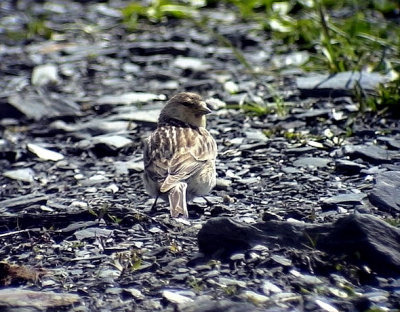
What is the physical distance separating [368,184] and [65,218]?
1929mm

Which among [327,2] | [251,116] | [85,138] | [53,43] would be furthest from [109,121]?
[327,2]

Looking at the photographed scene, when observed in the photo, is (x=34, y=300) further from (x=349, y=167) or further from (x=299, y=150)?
(x=299, y=150)

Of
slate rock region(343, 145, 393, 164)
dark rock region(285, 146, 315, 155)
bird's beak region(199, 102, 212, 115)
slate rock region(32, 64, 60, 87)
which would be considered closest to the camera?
slate rock region(343, 145, 393, 164)

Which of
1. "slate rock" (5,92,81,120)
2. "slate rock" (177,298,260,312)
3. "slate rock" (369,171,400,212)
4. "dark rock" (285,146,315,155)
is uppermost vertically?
"slate rock" (177,298,260,312)

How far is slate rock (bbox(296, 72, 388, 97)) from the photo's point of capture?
27.9 ft

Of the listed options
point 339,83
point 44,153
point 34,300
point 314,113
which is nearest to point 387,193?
point 314,113

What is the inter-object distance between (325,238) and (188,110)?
8.84 ft

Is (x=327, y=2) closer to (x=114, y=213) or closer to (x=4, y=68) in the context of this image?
(x=4, y=68)

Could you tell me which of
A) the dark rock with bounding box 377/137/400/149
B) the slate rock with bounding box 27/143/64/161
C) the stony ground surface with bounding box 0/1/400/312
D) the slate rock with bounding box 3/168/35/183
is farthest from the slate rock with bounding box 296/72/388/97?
the slate rock with bounding box 3/168/35/183

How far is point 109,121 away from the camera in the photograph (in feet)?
28.6

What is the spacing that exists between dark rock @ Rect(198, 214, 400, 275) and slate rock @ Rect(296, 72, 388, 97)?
326cm

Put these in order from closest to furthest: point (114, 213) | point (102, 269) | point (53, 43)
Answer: point (102, 269)
point (114, 213)
point (53, 43)

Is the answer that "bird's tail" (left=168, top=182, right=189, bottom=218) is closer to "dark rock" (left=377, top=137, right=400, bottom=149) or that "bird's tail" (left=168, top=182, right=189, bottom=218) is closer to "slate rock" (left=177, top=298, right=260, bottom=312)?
"slate rock" (left=177, top=298, right=260, bottom=312)

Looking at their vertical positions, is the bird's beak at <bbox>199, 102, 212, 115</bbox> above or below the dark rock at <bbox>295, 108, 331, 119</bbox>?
above
